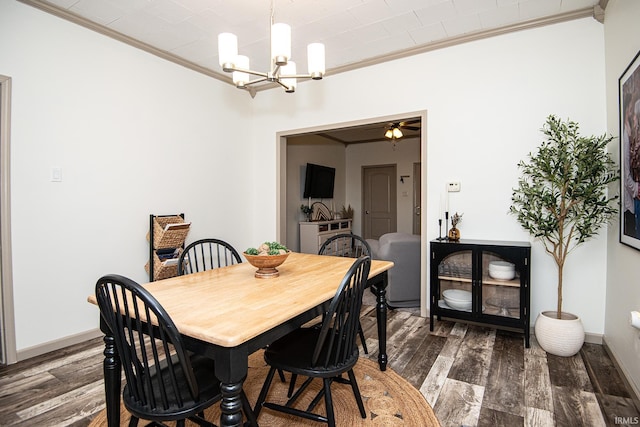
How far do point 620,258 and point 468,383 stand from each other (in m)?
1.39

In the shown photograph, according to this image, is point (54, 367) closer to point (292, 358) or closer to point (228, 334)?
point (292, 358)

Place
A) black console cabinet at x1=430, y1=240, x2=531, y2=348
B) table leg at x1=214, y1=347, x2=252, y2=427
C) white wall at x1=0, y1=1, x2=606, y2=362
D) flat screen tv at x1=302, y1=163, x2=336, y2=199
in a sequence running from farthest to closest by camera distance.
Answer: flat screen tv at x1=302, y1=163, x2=336, y2=199
black console cabinet at x1=430, y1=240, x2=531, y2=348
white wall at x1=0, y1=1, x2=606, y2=362
table leg at x1=214, y1=347, x2=252, y2=427

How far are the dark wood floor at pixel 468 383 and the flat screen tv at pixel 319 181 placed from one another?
Answer: 13.0 ft

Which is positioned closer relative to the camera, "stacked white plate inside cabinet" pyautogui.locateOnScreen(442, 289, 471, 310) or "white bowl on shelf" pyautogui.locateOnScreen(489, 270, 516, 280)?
"white bowl on shelf" pyautogui.locateOnScreen(489, 270, 516, 280)

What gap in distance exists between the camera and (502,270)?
2895mm

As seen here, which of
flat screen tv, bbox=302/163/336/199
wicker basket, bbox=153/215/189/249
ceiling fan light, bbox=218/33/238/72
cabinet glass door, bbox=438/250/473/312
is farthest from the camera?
flat screen tv, bbox=302/163/336/199

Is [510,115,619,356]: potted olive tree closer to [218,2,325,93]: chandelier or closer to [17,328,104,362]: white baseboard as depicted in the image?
[218,2,325,93]: chandelier

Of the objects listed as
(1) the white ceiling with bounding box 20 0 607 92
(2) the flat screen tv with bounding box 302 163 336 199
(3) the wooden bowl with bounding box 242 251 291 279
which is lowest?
(3) the wooden bowl with bounding box 242 251 291 279

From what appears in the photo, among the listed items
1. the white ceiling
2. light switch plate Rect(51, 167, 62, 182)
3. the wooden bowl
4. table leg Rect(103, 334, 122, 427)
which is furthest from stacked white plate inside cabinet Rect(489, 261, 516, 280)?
light switch plate Rect(51, 167, 62, 182)

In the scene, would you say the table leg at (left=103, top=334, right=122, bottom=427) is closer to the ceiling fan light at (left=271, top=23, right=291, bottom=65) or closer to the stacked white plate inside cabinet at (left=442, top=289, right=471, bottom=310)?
the ceiling fan light at (left=271, top=23, right=291, bottom=65)

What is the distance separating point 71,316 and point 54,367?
49 cm

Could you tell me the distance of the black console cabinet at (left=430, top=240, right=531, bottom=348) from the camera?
9.21 ft

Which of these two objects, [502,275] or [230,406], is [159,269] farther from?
[502,275]

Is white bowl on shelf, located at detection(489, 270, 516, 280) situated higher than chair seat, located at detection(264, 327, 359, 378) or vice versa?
white bowl on shelf, located at detection(489, 270, 516, 280)
